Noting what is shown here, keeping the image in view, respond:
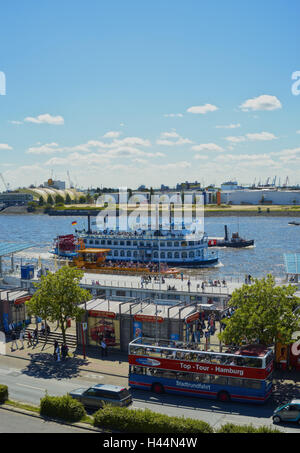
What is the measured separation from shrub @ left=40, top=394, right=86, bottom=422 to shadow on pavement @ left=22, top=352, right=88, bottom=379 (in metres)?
6.81

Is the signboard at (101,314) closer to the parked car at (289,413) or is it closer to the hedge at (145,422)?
the hedge at (145,422)

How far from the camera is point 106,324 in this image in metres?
31.7

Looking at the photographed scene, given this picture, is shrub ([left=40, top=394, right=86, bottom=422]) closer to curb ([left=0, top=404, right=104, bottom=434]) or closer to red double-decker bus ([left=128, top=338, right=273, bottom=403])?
curb ([left=0, top=404, right=104, bottom=434])

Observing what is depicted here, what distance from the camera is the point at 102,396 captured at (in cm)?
2177

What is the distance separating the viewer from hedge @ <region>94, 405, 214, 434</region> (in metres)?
16.8

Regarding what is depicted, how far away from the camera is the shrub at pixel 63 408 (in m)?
19.9

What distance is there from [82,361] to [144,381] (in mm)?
6372

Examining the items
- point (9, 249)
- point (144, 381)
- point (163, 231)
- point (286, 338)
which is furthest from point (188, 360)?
Answer: point (163, 231)

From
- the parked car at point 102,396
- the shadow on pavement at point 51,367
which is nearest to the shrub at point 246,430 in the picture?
the parked car at point 102,396

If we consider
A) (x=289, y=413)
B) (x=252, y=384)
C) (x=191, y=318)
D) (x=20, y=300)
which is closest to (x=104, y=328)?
(x=191, y=318)

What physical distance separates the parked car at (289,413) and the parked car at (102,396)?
6807 millimetres

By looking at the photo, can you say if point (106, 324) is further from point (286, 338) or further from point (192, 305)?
point (286, 338)

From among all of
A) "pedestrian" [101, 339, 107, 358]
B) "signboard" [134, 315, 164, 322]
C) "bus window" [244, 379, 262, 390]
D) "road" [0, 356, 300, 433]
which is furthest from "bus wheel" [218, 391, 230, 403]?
"pedestrian" [101, 339, 107, 358]
